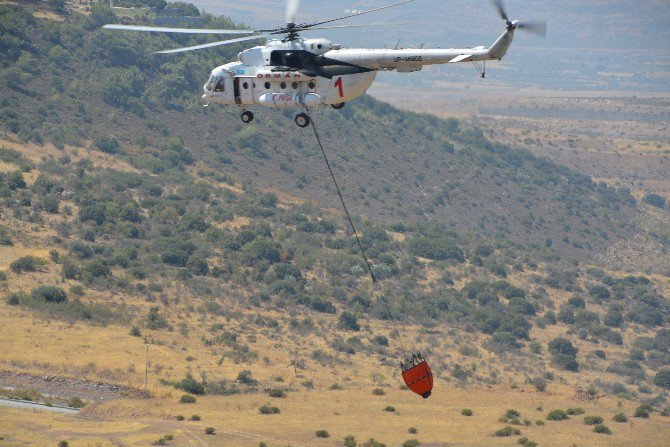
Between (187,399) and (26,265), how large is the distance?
20.9 metres

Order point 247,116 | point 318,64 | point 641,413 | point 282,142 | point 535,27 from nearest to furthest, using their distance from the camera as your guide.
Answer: point 535,27 → point 318,64 → point 247,116 → point 641,413 → point 282,142

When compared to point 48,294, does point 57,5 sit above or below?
above

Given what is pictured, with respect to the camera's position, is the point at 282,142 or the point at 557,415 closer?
the point at 557,415

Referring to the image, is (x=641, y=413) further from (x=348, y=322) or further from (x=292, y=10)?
(x=292, y=10)

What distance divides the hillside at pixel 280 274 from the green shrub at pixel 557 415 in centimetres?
72

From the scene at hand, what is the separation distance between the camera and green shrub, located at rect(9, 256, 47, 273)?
7319cm

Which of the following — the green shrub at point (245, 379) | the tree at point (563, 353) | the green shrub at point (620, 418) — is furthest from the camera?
the tree at point (563, 353)

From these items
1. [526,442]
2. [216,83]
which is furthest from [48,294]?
[526,442]

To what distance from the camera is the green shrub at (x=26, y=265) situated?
73.2 meters

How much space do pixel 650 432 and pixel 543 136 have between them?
401 feet

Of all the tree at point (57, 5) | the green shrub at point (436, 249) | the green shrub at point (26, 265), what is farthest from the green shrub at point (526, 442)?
the tree at point (57, 5)

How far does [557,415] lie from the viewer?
5803cm

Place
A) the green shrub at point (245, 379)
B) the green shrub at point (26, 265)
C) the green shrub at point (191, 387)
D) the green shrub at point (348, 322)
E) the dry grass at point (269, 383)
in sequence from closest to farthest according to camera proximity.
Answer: the dry grass at point (269, 383), the green shrub at point (191, 387), the green shrub at point (245, 379), the green shrub at point (26, 265), the green shrub at point (348, 322)

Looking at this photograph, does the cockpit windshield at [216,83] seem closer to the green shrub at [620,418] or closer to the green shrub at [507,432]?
the green shrub at [507,432]
